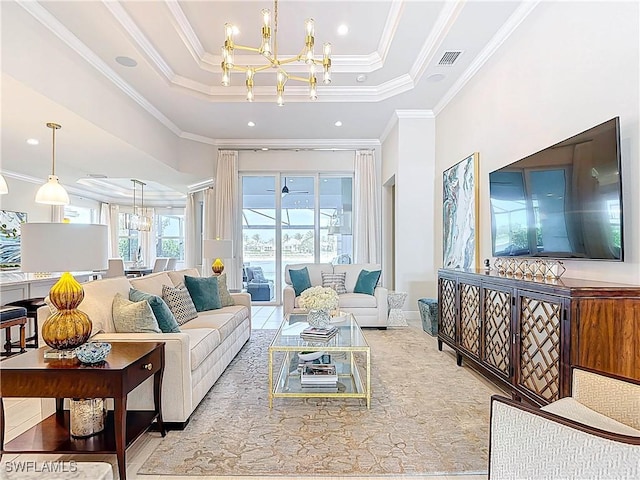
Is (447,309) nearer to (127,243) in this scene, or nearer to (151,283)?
(151,283)

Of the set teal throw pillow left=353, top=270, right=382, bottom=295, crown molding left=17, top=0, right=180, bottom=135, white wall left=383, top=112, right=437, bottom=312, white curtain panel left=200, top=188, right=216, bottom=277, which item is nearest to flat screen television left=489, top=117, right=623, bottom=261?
teal throw pillow left=353, top=270, right=382, bottom=295

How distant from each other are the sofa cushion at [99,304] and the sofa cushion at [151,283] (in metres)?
0.47

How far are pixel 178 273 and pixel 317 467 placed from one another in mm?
2902

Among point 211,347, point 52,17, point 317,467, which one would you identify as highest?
point 52,17

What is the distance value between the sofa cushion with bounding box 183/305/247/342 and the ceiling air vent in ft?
11.6

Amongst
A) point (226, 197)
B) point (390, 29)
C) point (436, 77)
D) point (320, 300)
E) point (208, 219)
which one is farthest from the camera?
point (208, 219)

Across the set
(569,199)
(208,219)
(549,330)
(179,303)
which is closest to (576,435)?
(549,330)

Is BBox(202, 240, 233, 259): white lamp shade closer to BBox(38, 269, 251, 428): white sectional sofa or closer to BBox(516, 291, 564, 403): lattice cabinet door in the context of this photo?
BBox(38, 269, 251, 428): white sectional sofa

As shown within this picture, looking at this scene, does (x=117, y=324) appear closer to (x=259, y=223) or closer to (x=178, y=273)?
(x=178, y=273)

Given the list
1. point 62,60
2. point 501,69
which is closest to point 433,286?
point 501,69

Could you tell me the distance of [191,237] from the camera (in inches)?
371

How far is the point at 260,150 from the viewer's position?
7.88 metres

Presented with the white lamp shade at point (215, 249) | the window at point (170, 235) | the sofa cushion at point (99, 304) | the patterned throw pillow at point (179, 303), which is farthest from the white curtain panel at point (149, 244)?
the sofa cushion at point (99, 304)

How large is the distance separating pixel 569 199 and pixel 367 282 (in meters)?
3.37
